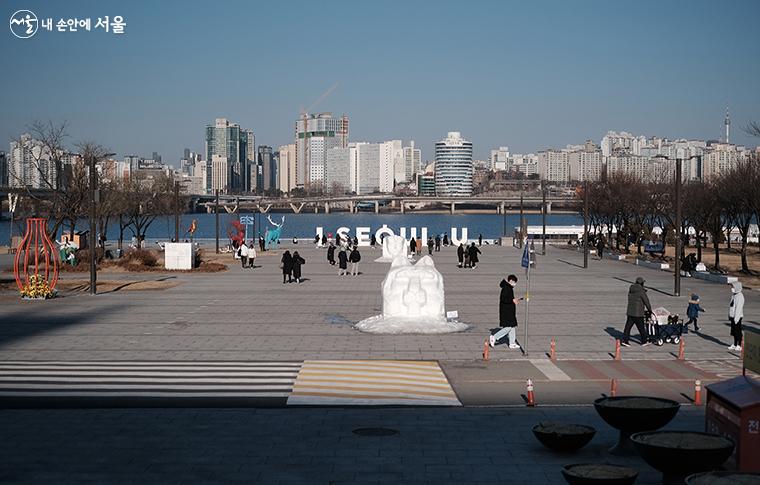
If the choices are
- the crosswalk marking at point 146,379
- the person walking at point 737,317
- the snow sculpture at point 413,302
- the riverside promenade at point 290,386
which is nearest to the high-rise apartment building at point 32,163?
the riverside promenade at point 290,386

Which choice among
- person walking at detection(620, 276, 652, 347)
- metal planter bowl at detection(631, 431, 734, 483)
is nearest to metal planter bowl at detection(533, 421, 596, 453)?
metal planter bowl at detection(631, 431, 734, 483)

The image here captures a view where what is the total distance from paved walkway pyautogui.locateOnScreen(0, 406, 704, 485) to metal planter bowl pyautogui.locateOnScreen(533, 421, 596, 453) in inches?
5.7

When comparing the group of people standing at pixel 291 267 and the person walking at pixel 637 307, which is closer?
the person walking at pixel 637 307

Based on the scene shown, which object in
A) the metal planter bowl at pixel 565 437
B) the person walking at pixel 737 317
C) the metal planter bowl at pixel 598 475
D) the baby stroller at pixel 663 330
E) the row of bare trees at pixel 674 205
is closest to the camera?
the metal planter bowl at pixel 598 475

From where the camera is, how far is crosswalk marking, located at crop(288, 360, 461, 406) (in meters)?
16.9

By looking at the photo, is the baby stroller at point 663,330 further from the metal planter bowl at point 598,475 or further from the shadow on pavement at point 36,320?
the shadow on pavement at point 36,320

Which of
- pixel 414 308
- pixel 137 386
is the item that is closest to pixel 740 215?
pixel 414 308

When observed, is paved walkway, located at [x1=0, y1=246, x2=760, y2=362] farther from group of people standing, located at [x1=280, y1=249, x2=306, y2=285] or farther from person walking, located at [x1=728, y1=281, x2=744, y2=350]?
group of people standing, located at [x1=280, y1=249, x2=306, y2=285]

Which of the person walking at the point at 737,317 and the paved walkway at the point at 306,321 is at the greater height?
the person walking at the point at 737,317

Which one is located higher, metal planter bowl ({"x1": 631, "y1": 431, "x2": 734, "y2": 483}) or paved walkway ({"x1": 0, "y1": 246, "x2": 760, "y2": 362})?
metal planter bowl ({"x1": 631, "y1": 431, "x2": 734, "y2": 483})

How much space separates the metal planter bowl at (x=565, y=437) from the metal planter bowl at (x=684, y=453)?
1695mm

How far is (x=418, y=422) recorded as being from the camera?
49.5 ft

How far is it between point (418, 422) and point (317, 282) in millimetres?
28193

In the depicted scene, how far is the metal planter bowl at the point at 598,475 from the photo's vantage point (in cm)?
1005
